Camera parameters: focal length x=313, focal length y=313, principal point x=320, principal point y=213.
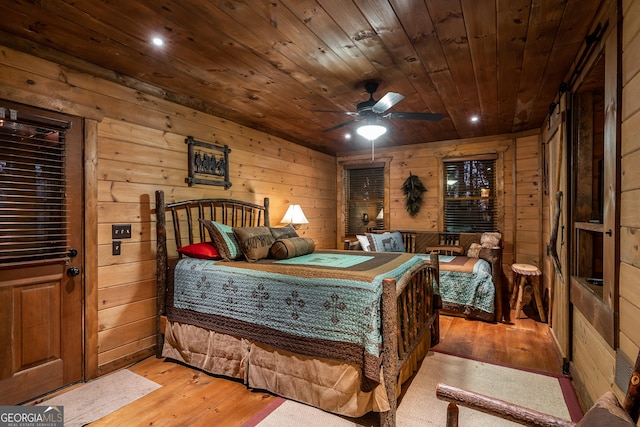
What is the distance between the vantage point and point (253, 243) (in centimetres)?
285

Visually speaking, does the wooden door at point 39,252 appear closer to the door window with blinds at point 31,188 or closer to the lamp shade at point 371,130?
the door window with blinds at point 31,188

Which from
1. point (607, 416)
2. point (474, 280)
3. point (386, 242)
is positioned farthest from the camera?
point (386, 242)

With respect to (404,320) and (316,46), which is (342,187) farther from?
(404,320)

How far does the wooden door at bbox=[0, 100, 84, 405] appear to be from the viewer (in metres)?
2.16

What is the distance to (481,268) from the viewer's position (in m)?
3.90

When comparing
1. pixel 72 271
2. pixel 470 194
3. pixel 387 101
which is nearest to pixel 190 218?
pixel 72 271

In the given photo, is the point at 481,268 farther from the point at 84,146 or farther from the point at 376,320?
the point at 84,146

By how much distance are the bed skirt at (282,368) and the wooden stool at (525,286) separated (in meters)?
1.82

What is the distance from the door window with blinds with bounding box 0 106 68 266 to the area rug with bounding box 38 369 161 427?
1037mm

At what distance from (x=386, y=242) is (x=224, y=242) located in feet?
8.90

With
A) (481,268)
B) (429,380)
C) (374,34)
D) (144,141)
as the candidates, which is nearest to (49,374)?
(144,141)

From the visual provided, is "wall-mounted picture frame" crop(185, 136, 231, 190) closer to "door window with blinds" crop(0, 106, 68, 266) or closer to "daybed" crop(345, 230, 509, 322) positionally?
"door window with blinds" crop(0, 106, 68, 266)

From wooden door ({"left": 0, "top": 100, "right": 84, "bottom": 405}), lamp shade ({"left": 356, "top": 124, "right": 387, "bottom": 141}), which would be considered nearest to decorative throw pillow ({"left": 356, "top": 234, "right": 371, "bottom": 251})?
lamp shade ({"left": 356, "top": 124, "right": 387, "bottom": 141})

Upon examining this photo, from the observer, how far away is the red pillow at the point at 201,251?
9.43ft
